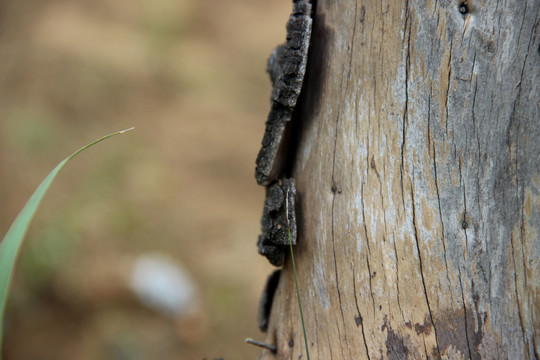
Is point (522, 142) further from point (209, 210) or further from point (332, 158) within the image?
point (209, 210)

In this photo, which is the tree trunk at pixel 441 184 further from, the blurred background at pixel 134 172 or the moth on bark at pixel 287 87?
the blurred background at pixel 134 172

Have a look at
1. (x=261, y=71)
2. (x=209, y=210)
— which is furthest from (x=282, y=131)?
(x=261, y=71)

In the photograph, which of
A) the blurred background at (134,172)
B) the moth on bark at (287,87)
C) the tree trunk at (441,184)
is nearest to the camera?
the tree trunk at (441,184)

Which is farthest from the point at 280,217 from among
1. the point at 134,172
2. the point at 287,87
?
the point at 134,172

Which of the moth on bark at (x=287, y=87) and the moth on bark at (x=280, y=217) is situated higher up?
the moth on bark at (x=287, y=87)

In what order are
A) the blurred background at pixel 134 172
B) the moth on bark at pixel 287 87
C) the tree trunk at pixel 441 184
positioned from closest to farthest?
the tree trunk at pixel 441 184, the moth on bark at pixel 287 87, the blurred background at pixel 134 172

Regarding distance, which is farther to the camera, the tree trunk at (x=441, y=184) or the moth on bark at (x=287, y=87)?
the moth on bark at (x=287, y=87)

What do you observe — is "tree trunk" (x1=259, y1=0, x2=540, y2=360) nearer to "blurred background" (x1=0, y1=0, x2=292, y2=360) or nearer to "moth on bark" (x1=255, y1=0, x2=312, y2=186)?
"moth on bark" (x1=255, y1=0, x2=312, y2=186)

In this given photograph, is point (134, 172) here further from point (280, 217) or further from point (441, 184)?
point (441, 184)

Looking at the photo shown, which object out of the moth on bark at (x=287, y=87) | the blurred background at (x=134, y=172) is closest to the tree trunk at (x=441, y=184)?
the moth on bark at (x=287, y=87)
